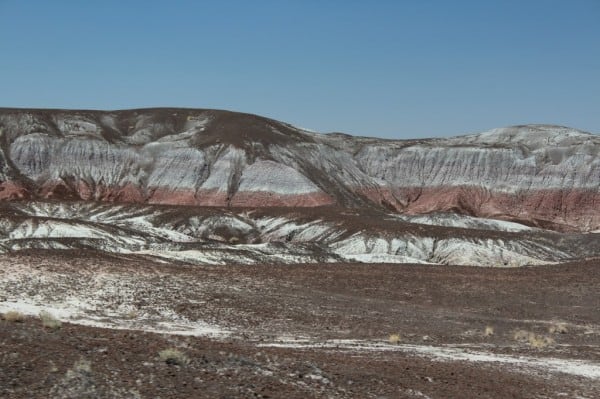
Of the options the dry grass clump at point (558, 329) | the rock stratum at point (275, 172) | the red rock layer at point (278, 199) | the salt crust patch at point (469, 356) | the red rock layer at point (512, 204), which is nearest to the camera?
the salt crust patch at point (469, 356)

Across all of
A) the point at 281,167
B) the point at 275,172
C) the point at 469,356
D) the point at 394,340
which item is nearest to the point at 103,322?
the point at 394,340

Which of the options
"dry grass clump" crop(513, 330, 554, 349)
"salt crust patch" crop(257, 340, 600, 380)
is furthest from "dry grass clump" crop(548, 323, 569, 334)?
"salt crust patch" crop(257, 340, 600, 380)

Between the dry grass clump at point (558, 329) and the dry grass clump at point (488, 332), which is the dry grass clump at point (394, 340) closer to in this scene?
the dry grass clump at point (488, 332)

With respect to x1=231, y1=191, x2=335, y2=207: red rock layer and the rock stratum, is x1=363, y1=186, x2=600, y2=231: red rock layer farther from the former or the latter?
x1=231, y1=191, x2=335, y2=207: red rock layer

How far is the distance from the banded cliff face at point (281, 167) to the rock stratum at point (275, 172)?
0.71 ft

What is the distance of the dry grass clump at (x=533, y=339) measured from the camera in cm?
2508

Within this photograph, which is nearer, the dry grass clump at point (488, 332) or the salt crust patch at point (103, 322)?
the salt crust patch at point (103, 322)

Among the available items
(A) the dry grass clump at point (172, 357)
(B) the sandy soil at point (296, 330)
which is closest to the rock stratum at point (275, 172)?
(B) the sandy soil at point (296, 330)

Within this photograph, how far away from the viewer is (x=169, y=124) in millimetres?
144000

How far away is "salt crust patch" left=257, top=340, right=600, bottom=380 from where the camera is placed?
19812mm

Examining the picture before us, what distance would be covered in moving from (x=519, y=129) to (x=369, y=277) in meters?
119

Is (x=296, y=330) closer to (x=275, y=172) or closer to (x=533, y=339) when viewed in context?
(x=533, y=339)

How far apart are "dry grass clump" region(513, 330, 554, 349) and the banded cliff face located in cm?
8773

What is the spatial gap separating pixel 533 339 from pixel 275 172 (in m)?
96.1
